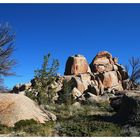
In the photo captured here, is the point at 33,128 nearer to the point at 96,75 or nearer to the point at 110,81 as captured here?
the point at 110,81

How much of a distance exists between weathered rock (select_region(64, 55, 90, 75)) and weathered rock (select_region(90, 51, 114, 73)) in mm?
2052

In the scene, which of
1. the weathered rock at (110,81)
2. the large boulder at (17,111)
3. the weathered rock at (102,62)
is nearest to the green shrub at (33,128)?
the large boulder at (17,111)

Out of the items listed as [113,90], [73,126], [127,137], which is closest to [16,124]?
[73,126]

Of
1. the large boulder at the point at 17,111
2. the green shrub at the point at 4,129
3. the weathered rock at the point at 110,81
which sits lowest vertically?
the green shrub at the point at 4,129

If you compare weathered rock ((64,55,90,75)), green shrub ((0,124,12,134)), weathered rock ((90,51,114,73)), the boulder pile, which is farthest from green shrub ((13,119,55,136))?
weathered rock ((90,51,114,73))

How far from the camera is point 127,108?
25047 millimetres

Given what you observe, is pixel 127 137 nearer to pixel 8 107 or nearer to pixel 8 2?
pixel 8 107

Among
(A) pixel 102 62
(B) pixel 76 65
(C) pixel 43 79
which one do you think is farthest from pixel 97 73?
(C) pixel 43 79

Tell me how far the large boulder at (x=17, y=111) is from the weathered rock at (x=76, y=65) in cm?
4643

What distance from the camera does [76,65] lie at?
71.6 meters

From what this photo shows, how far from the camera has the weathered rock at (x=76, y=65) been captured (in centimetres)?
7138

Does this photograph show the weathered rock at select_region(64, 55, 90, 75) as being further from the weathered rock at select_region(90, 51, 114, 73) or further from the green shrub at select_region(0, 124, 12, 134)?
the green shrub at select_region(0, 124, 12, 134)

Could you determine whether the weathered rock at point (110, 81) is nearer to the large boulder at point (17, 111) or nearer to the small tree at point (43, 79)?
the small tree at point (43, 79)

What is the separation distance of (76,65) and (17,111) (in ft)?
161
